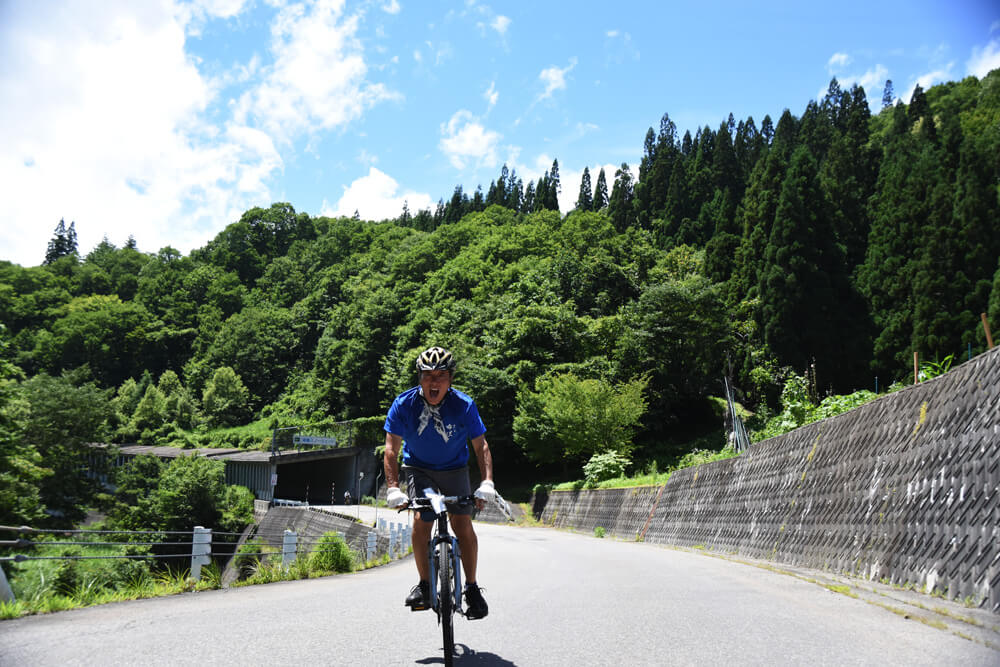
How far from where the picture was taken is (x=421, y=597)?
403 cm

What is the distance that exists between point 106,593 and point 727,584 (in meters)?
6.65

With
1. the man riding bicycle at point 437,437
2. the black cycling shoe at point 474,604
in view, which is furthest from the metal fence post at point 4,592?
the black cycling shoe at point 474,604

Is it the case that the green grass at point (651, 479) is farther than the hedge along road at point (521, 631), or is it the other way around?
the green grass at point (651, 479)

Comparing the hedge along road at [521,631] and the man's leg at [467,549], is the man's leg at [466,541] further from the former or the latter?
the hedge along road at [521,631]

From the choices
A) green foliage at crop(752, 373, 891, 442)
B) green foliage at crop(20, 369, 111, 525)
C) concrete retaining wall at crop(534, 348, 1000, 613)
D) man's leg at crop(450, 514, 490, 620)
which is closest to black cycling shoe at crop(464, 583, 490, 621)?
man's leg at crop(450, 514, 490, 620)

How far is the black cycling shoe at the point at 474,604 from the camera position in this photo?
4039 mm

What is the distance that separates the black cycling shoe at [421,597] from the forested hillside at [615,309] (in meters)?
19.5

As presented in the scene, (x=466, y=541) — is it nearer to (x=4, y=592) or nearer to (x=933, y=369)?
(x=4, y=592)

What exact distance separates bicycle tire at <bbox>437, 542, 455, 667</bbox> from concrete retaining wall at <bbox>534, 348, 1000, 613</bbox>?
13.3 feet

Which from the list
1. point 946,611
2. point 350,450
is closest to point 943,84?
point 350,450

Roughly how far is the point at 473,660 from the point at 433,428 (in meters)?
1.46

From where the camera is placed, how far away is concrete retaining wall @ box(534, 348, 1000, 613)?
538cm

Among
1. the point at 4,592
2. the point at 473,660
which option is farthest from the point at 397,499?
the point at 4,592

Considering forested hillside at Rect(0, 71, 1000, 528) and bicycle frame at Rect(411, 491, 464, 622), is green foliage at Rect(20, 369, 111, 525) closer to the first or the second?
forested hillside at Rect(0, 71, 1000, 528)
